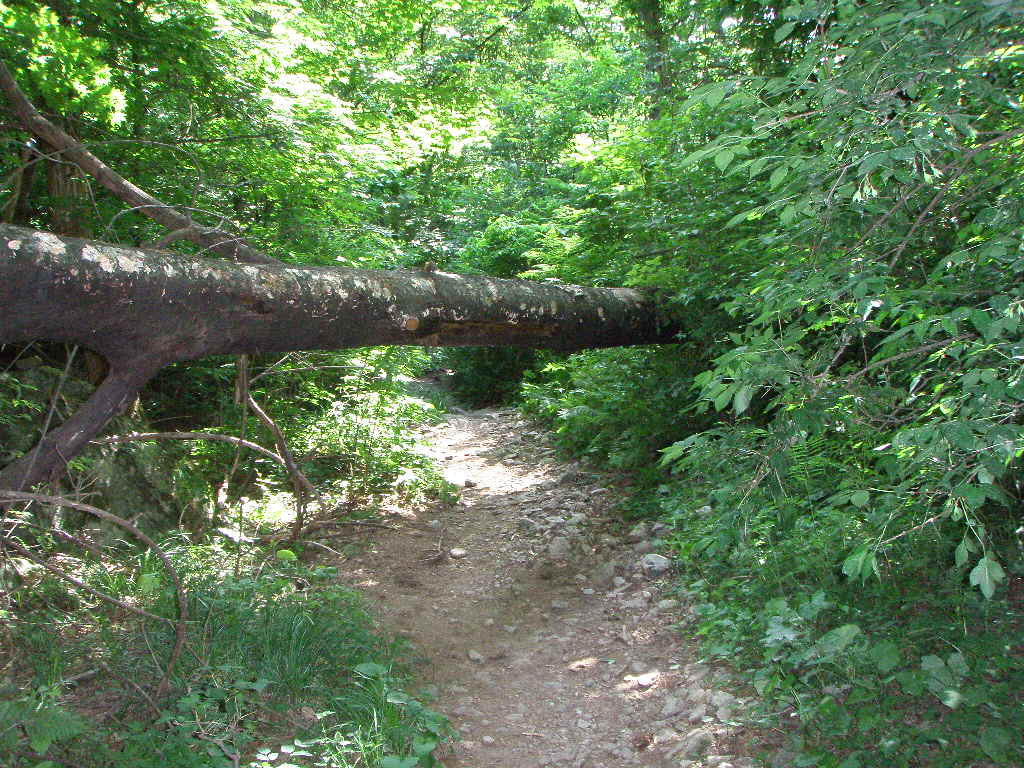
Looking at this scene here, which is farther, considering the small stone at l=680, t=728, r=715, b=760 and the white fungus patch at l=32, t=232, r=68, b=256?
the small stone at l=680, t=728, r=715, b=760

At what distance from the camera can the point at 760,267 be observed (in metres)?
5.10

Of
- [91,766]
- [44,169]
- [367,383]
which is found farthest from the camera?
[367,383]

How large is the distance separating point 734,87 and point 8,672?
3836mm

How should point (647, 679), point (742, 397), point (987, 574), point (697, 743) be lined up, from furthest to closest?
point (647, 679) → point (697, 743) → point (742, 397) → point (987, 574)

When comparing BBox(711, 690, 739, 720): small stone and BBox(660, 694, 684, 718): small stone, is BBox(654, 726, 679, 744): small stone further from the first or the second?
BBox(711, 690, 739, 720): small stone

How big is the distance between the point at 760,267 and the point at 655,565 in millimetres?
2314

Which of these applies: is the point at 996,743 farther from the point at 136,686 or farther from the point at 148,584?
the point at 148,584

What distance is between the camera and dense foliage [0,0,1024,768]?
2.18 m

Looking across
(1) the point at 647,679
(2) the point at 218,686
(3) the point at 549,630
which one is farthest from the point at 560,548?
(2) the point at 218,686

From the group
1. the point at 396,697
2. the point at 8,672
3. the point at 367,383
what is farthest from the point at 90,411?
the point at 367,383

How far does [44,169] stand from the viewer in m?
5.38

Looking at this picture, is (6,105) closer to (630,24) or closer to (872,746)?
(872,746)

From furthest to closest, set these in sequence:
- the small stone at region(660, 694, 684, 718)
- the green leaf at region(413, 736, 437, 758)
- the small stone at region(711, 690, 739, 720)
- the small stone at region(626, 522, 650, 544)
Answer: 1. the small stone at region(626, 522, 650, 544)
2. the small stone at region(660, 694, 684, 718)
3. the small stone at region(711, 690, 739, 720)
4. the green leaf at region(413, 736, 437, 758)

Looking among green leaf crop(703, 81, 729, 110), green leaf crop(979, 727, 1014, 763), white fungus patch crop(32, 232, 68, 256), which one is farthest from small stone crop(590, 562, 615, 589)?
white fungus patch crop(32, 232, 68, 256)
